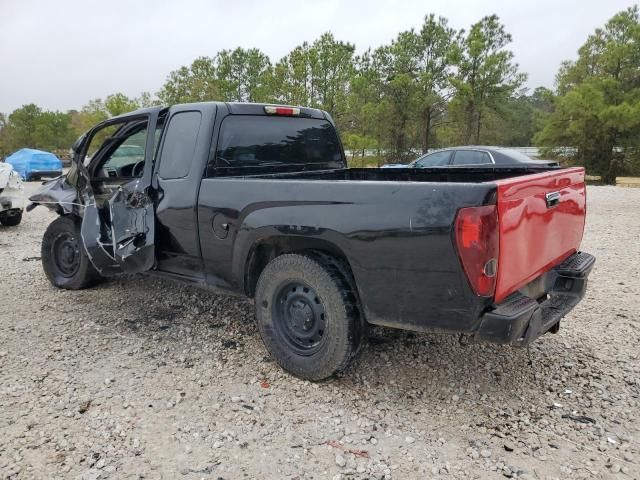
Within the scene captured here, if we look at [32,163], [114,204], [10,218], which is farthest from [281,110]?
[32,163]

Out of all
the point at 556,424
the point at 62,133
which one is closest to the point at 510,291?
the point at 556,424

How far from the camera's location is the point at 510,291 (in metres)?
2.60

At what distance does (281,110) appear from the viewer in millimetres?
4168

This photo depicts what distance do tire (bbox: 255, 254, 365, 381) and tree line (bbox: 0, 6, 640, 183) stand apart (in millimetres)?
23242

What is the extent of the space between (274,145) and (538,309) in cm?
250

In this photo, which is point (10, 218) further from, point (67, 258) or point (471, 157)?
point (471, 157)

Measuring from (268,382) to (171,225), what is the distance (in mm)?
1507

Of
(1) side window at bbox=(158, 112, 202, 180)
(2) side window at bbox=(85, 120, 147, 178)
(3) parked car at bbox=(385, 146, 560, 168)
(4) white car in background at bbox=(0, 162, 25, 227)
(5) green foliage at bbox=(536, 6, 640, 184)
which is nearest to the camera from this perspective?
(1) side window at bbox=(158, 112, 202, 180)

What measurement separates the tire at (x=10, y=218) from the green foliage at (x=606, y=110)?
26821 millimetres

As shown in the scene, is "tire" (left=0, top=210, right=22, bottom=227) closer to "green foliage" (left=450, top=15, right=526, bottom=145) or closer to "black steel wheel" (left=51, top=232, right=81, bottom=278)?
"black steel wheel" (left=51, top=232, right=81, bottom=278)

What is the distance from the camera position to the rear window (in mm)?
3803

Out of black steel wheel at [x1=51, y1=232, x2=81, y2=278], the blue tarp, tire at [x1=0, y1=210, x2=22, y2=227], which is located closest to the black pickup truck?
black steel wheel at [x1=51, y1=232, x2=81, y2=278]

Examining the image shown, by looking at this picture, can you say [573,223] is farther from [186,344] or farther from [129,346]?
[129,346]

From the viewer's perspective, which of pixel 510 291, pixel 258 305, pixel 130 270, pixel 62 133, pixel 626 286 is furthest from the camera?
pixel 62 133
